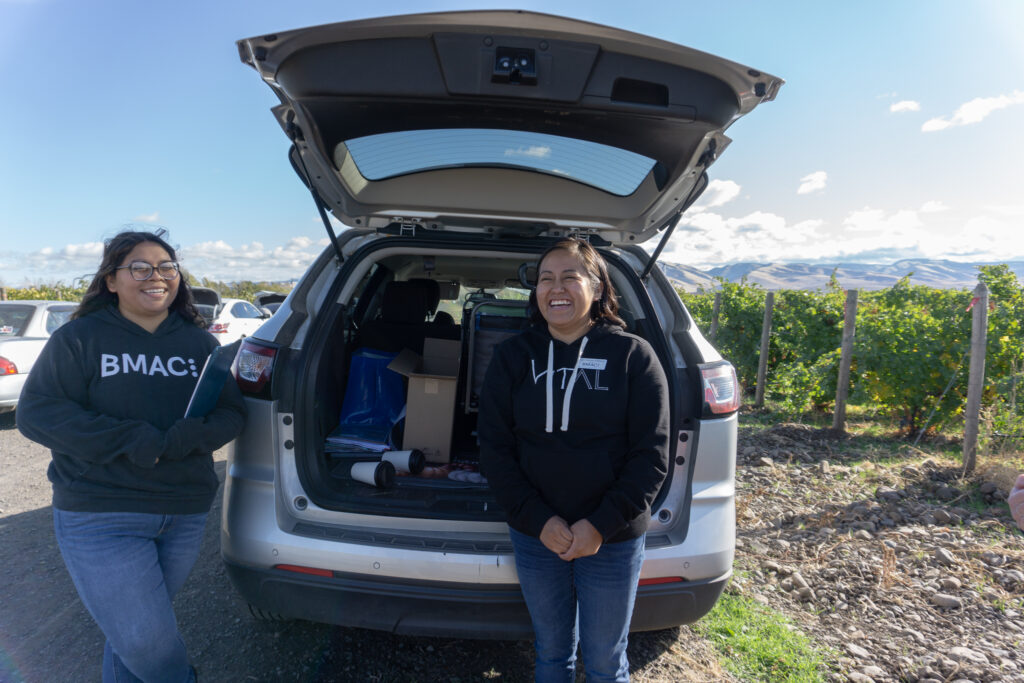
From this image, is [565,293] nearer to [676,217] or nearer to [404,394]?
[676,217]

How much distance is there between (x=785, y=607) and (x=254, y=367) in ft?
8.71

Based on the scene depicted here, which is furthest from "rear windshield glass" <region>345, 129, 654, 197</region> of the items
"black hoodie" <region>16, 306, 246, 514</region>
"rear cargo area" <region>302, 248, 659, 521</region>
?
"black hoodie" <region>16, 306, 246, 514</region>

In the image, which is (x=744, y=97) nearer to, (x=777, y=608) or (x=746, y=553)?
(x=777, y=608)

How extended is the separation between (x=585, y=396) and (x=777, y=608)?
1.93 metres

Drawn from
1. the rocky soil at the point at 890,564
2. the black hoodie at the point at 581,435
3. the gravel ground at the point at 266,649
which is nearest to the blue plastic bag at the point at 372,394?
the gravel ground at the point at 266,649

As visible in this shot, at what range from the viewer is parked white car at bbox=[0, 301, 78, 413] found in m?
6.03

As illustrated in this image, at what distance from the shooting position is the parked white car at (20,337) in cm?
603

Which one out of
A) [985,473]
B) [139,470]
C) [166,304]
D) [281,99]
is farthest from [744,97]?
[985,473]

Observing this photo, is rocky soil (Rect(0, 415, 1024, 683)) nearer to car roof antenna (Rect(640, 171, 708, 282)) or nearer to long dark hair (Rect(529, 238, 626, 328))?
long dark hair (Rect(529, 238, 626, 328))

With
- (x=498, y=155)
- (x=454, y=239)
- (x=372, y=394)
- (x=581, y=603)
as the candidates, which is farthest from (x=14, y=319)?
(x=581, y=603)

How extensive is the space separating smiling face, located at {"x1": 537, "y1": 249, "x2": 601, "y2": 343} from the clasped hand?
537 mm

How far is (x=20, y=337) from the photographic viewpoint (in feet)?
20.6

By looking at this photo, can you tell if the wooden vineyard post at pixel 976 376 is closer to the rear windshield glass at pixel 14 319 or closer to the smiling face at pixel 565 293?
the smiling face at pixel 565 293

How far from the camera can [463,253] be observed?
8.53 feet
